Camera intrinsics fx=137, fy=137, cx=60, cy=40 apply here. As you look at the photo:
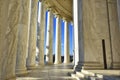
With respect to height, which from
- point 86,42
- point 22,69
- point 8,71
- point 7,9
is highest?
point 7,9

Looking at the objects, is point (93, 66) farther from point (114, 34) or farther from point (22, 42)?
point (22, 42)

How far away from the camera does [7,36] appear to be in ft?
125

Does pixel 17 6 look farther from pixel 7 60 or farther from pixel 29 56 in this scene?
pixel 29 56

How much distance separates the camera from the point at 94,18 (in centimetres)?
7800

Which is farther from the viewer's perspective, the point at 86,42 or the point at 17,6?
the point at 86,42

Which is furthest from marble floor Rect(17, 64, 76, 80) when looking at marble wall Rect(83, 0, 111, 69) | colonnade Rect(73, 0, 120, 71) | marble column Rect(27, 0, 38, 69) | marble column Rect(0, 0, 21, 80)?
marble column Rect(0, 0, 21, 80)

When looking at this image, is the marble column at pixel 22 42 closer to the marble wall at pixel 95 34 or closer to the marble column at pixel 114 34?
the marble wall at pixel 95 34

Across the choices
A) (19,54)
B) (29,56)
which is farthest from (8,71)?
(29,56)

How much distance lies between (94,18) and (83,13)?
6.87 meters

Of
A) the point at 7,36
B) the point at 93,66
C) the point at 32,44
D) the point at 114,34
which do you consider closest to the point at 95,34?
the point at 114,34

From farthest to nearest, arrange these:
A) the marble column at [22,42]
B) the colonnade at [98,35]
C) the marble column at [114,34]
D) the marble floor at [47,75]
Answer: the marble column at [22,42]
the marble column at [114,34]
the colonnade at [98,35]
the marble floor at [47,75]

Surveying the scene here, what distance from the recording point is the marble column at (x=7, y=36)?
3572 cm

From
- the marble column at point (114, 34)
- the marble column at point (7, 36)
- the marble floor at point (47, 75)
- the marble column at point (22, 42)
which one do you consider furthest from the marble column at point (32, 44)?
the marble column at point (7, 36)

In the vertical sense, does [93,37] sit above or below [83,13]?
below
